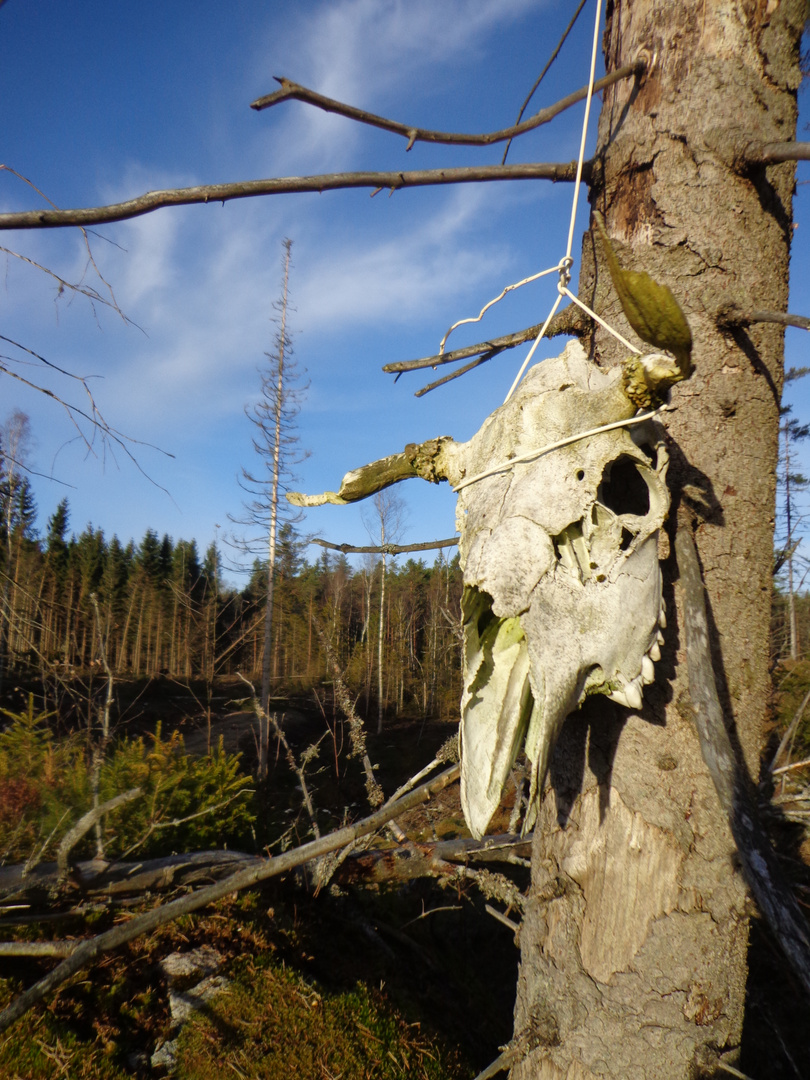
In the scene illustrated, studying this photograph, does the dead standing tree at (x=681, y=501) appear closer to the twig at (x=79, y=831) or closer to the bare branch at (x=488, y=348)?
the bare branch at (x=488, y=348)

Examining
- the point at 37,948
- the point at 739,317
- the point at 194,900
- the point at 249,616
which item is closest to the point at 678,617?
the point at 739,317

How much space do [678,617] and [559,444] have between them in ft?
1.57

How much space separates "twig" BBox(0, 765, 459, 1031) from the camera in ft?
6.00

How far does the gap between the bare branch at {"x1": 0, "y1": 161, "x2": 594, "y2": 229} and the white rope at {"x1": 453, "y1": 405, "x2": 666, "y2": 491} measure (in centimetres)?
70

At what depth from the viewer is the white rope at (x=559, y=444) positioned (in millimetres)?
1073

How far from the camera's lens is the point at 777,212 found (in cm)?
149

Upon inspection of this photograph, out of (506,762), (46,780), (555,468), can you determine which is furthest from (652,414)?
(46,780)

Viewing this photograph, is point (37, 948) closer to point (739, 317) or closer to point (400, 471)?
point (400, 471)

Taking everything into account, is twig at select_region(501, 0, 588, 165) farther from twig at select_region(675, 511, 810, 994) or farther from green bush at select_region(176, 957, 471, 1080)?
green bush at select_region(176, 957, 471, 1080)

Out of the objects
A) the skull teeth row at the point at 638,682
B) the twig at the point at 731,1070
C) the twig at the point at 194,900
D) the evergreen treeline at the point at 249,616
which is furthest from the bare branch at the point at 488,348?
the evergreen treeline at the point at 249,616

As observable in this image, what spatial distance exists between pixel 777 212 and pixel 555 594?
122cm

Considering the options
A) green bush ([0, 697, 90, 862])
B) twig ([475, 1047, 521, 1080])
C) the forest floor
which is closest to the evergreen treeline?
green bush ([0, 697, 90, 862])

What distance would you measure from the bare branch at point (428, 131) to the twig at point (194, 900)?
178cm

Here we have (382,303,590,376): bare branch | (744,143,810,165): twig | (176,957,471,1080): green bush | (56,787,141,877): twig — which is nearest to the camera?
(744,143,810,165): twig
